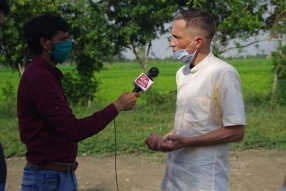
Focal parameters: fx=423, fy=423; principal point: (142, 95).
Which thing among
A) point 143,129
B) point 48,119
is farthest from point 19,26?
point 48,119

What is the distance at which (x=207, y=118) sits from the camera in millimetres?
2320

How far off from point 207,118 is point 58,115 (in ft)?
2.66

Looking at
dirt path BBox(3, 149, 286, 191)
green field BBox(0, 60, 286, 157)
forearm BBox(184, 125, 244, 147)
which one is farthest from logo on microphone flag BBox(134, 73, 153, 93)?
green field BBox(0, 60, 286, 157)

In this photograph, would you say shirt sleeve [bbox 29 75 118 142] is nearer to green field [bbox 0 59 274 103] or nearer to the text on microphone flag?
the text on microphone flag

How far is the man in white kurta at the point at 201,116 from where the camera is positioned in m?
2.25

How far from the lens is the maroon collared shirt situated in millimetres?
2277

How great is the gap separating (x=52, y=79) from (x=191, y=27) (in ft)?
2.74

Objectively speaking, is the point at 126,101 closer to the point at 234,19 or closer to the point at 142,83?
the point at 142,83

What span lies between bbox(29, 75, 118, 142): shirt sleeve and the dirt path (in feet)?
10.0

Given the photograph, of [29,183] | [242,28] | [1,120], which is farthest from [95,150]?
[242,28]

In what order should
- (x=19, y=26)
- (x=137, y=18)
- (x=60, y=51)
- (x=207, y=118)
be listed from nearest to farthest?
(x=207, y=118) → (x=60, y=51) → (x=19, y=26) → (x=137, y=18)

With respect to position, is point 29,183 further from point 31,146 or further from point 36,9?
point 36,9

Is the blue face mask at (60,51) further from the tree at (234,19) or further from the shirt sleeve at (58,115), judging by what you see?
the tree at (234,19)

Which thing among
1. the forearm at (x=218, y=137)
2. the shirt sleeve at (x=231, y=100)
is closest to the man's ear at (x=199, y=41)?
the shirt sleeve at (x=231, y=100)
